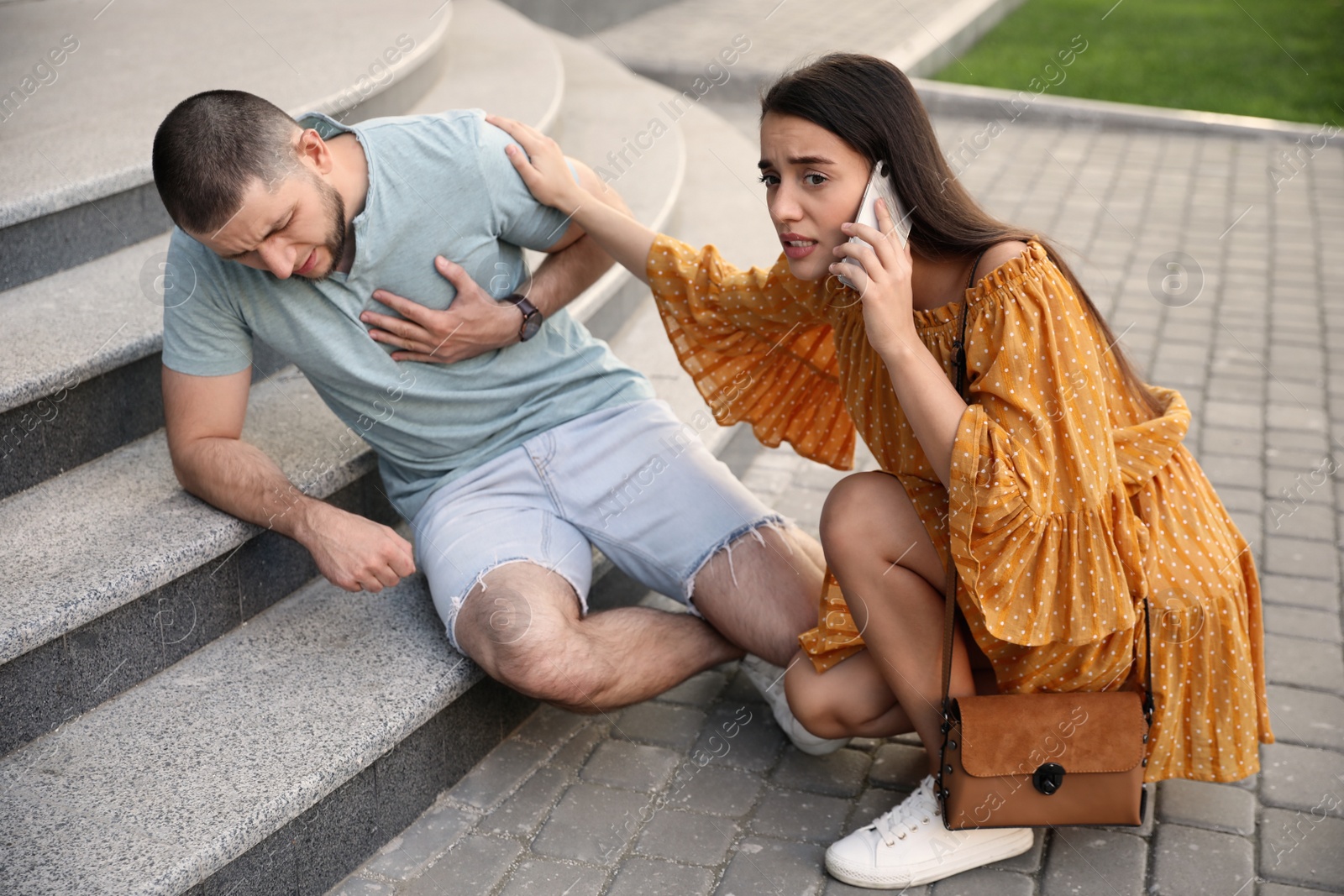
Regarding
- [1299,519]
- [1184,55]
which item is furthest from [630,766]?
[1184,55]

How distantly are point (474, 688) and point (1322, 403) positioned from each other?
3.34 meters

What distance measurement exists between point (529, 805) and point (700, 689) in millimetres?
565

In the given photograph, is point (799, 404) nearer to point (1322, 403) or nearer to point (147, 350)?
point (147, 350)

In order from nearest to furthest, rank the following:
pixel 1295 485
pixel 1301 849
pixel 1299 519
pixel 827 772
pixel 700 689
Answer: pixel 1301 849 → pixel 827 772 → pixel 700 689 → pixel 1299 519 → pixel 1295 485

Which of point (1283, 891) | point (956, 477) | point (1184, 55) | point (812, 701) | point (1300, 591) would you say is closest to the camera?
point (956, 477)

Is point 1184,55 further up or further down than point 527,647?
further down

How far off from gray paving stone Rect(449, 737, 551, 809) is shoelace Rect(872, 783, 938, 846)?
79 cm

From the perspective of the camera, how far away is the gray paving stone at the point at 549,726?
2.88m

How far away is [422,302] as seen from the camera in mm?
2781

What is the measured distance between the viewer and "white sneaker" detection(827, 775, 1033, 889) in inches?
95.4

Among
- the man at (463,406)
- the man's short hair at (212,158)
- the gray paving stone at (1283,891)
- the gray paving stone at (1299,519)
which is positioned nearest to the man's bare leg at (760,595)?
the man at (463,406)

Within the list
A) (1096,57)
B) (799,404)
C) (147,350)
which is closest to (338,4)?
(147,350)

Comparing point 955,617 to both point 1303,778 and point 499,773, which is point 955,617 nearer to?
point 1303,778

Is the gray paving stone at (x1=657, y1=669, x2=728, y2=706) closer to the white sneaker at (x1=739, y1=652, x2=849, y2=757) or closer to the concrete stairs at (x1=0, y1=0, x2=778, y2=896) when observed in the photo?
the white sneaker at (x1=739, y1=652, x2=849, y2=757)
